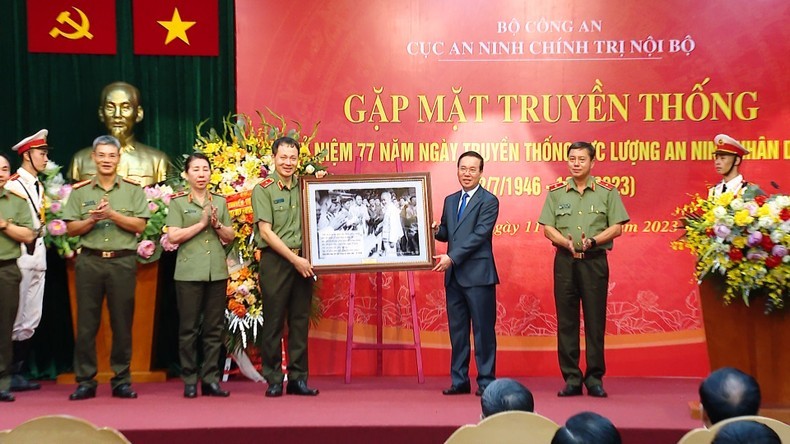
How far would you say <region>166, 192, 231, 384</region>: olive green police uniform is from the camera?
5.38m

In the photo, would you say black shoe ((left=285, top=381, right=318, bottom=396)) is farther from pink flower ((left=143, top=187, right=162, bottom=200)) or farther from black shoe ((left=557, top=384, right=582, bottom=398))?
pink flower ((left=143, top=187, right=162, bottom=200))

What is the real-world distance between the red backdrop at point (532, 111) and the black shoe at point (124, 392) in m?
1.55

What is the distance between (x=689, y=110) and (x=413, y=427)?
11.0 feet

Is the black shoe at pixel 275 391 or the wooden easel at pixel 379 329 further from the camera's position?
the wooden easel at pixel 379 329

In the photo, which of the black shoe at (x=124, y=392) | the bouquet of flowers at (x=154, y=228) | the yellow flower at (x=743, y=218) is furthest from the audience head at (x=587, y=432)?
the bouquet of flowers at (x=154, y=228)

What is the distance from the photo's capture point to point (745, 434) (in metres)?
1.98

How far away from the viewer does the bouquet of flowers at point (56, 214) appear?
5754 mm

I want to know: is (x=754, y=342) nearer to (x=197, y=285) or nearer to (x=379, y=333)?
(x=379, y=333)

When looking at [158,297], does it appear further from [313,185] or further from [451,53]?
[451,53]

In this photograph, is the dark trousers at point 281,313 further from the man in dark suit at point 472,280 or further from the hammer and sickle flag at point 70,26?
the hammer and sickle flag at point 70,26

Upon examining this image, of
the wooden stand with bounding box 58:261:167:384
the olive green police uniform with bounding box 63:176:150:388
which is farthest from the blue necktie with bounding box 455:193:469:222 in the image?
the wooden stand with bounding box 58:261:167:384

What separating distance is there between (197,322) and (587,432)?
3.70m

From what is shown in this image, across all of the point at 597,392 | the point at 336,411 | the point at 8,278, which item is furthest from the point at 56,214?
the point at 597,392

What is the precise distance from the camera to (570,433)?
2115 millimetres
